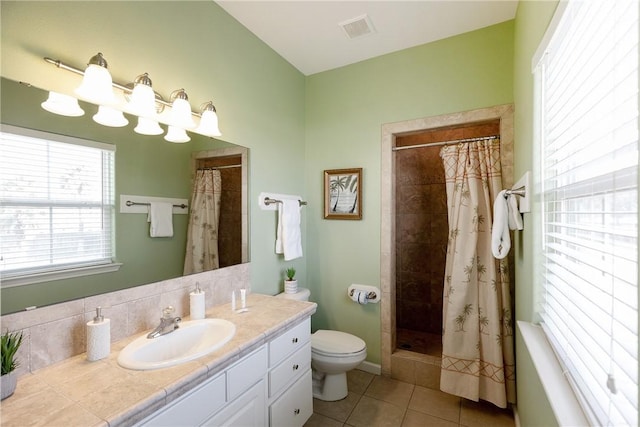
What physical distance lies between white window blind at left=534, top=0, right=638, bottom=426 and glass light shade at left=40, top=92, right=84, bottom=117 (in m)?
1.72

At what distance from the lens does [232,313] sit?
1.63m

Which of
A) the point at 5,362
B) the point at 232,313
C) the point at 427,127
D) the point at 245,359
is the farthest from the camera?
the point at 427,127

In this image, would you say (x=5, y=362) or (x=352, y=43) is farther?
(x=352, y=43)

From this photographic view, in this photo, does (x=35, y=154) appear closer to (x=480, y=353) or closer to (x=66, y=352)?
(x=66, y=352)

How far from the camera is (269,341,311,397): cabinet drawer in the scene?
146 centimetres

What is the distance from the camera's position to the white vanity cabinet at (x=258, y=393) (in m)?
1.03

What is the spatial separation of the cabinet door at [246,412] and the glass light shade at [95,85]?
1361 millimetres

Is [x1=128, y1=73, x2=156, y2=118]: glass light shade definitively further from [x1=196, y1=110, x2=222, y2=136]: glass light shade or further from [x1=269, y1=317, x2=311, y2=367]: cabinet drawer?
[x1=269, y1=317, x2=311, y2=367]: cabinet drawer

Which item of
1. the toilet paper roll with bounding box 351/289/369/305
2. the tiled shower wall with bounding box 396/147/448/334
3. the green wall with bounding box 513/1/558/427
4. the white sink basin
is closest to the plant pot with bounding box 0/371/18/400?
the white sink basin

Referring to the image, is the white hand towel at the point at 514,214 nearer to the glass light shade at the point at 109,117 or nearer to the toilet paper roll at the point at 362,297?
the toilet paper roll at the point at 362,297

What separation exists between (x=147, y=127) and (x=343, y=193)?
61.9 inches

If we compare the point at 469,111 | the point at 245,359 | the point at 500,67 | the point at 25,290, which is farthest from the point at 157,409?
the point at 500,67

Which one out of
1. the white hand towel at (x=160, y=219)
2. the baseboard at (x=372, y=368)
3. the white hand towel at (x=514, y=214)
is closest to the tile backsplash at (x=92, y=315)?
the white hand towel at (x=160, y=219)

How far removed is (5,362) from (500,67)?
2901 millimetres
